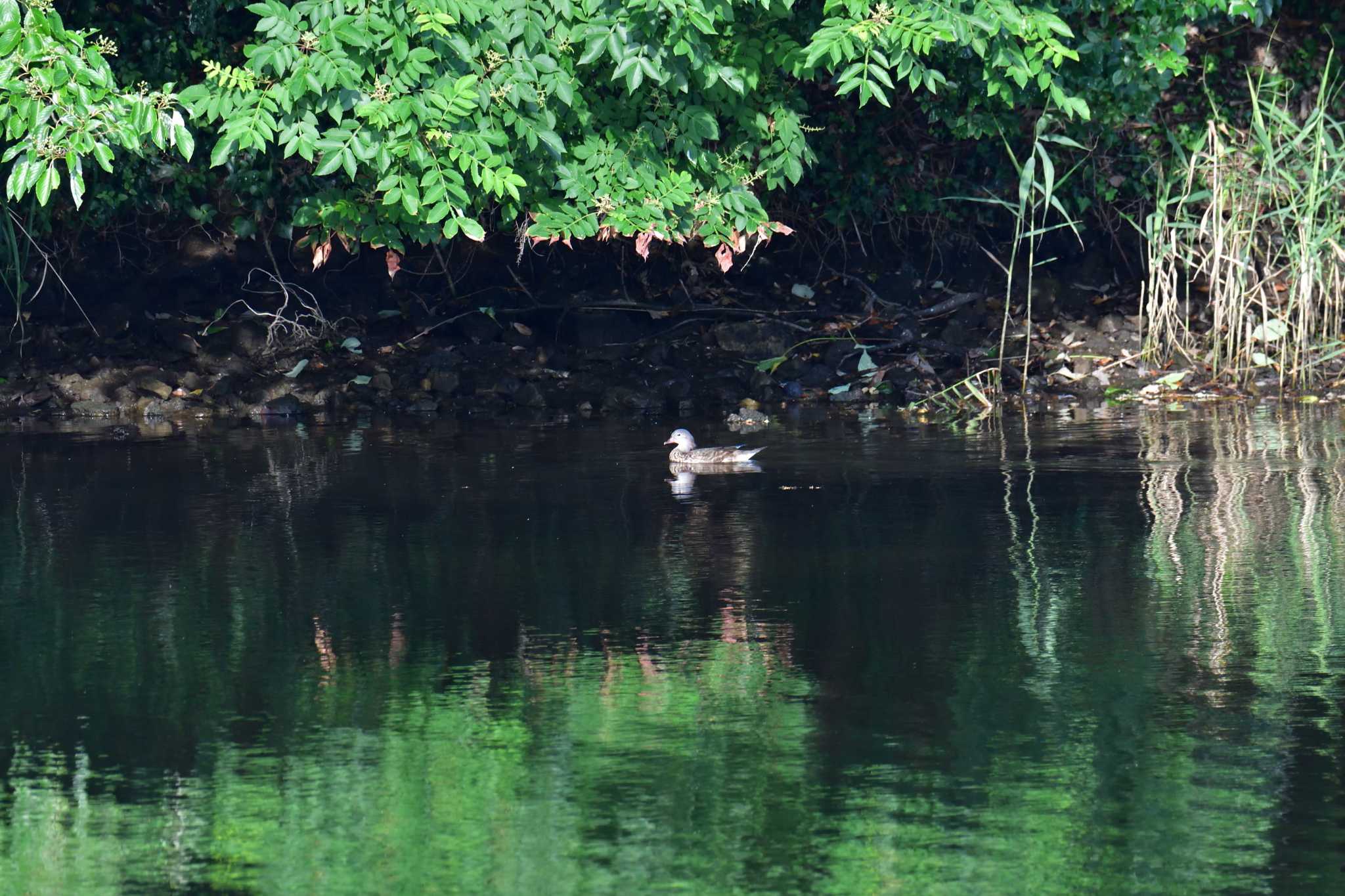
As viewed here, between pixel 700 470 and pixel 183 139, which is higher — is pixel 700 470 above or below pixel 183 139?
below

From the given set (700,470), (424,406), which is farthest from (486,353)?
(700,470)

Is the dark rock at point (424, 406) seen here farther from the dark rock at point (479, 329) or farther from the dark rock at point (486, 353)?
the dark rock at point (479, 329)

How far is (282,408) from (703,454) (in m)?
4.71

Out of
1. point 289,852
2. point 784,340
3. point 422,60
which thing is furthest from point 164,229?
point 289,852

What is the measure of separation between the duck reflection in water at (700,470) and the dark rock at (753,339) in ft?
15.5

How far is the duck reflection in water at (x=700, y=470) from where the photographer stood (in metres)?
11.5

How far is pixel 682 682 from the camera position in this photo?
677 centimetres

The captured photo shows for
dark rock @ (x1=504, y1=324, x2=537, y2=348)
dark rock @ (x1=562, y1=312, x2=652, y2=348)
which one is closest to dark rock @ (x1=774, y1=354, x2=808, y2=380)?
dark rock @ (x1=562, y1=312, x2=652, y2=348)

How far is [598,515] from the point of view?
1024 cm

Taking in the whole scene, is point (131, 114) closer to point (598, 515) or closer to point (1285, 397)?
point (598, 515)

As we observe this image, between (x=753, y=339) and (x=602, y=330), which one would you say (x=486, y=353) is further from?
(x=753, y=339)

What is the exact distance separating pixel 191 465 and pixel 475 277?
6310mm

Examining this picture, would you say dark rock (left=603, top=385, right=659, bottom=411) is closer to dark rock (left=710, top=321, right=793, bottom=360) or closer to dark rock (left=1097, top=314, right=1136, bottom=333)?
dark rock (left=710, top=321, right=793, bottom=360)

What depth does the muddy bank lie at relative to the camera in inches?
617
